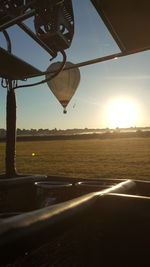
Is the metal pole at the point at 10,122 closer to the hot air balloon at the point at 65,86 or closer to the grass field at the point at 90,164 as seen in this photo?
the grass field at the point at 90,164

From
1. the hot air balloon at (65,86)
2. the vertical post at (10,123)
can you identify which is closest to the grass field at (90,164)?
the hot air balloon at (65,86)

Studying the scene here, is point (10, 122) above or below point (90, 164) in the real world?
above

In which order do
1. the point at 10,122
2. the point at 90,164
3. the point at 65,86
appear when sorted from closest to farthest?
1. the point at 10,122
2. the point at 65,86
3. the point at 90,164

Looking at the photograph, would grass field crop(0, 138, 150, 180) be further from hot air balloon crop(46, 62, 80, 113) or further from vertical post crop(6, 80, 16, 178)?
vertical post crop(6, 80, 16, 178)

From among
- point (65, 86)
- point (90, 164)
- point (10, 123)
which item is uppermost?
point (65, 86)

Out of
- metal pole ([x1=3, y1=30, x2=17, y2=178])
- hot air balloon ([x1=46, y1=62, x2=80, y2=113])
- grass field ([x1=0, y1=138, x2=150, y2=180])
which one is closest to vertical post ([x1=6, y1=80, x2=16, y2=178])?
metal pole ([x1=3, y1=30, x2=17, y2=178])

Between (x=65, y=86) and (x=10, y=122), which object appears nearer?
(x=10, y=122)

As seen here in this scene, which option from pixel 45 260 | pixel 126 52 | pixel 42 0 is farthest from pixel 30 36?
pixel 45 260

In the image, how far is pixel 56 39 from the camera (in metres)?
1.76

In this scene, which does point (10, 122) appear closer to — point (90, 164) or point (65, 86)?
point (65, 86)

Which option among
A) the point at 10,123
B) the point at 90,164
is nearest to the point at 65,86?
the point at 90,164

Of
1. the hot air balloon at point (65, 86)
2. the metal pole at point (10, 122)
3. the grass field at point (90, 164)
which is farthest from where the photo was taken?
the hot air balloon at point (65, 86)

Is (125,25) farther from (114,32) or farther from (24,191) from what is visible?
(24,191)

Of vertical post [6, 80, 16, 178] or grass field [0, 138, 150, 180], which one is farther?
grass field [0, 138, 150, 180]
